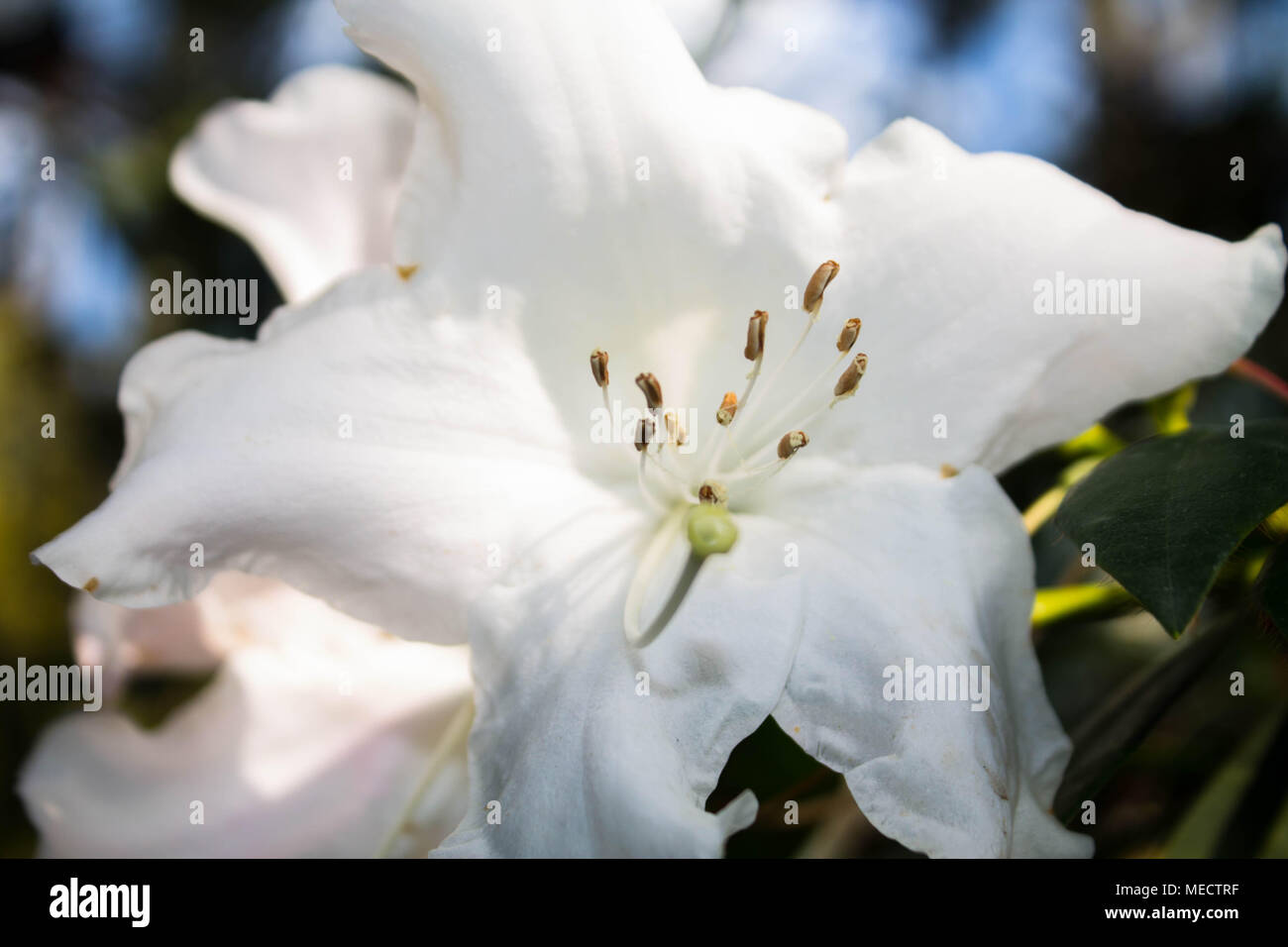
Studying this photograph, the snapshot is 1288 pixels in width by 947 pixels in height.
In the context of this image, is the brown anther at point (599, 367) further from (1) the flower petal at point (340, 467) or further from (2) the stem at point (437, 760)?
(2) the stem at point (437, 760)

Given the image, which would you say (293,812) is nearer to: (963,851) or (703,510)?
(703,510)

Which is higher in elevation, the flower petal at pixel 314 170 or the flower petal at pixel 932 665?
the flower petal at pixel 314 170

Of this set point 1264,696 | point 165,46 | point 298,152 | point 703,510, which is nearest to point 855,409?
point 703,510

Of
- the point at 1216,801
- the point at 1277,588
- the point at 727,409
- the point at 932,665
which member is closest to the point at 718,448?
the point at 727,409

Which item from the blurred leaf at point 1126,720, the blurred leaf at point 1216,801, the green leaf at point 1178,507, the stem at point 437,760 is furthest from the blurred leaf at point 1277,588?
the stem at point 437,760

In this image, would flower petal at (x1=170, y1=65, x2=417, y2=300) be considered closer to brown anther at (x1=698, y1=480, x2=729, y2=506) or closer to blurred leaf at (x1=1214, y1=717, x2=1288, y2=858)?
brown anther at (x1=698, y1=480, x2=729, y2=506)
